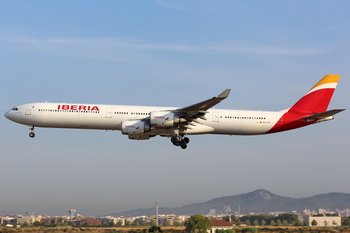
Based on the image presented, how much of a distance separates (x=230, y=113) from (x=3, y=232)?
28.9m

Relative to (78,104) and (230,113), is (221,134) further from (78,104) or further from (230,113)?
(78,104)

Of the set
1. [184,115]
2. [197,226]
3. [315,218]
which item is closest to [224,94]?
[184,115]

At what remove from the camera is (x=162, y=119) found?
4150cm

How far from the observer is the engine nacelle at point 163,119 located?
41.4 metres

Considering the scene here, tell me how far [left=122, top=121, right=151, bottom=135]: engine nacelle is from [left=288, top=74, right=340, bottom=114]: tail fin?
16414 mm

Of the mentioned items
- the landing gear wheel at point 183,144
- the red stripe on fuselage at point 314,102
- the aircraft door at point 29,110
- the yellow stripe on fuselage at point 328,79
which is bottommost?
the landing gear wheel at point 183,144

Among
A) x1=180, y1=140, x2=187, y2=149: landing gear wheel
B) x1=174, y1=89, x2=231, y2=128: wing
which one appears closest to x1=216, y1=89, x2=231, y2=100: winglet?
x1=174, y1=89, x2=231, y2=128: wing

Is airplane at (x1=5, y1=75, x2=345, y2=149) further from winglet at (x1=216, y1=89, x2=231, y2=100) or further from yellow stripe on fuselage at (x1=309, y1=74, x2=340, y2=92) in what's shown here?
yellow stripe on fuselage at (x1=309, y1=74, x2=340, y2=92)

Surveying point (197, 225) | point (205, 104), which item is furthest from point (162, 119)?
point (197, 225)

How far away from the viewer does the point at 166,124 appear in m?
41.6

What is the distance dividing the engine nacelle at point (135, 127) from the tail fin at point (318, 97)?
53.9ft

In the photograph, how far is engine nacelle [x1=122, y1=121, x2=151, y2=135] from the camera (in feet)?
138

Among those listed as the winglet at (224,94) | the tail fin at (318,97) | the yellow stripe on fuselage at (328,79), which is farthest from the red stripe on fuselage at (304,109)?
the winglet at (224,94)

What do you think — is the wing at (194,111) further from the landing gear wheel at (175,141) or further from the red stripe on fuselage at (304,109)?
the red stripe on fuselage at (304,109)
